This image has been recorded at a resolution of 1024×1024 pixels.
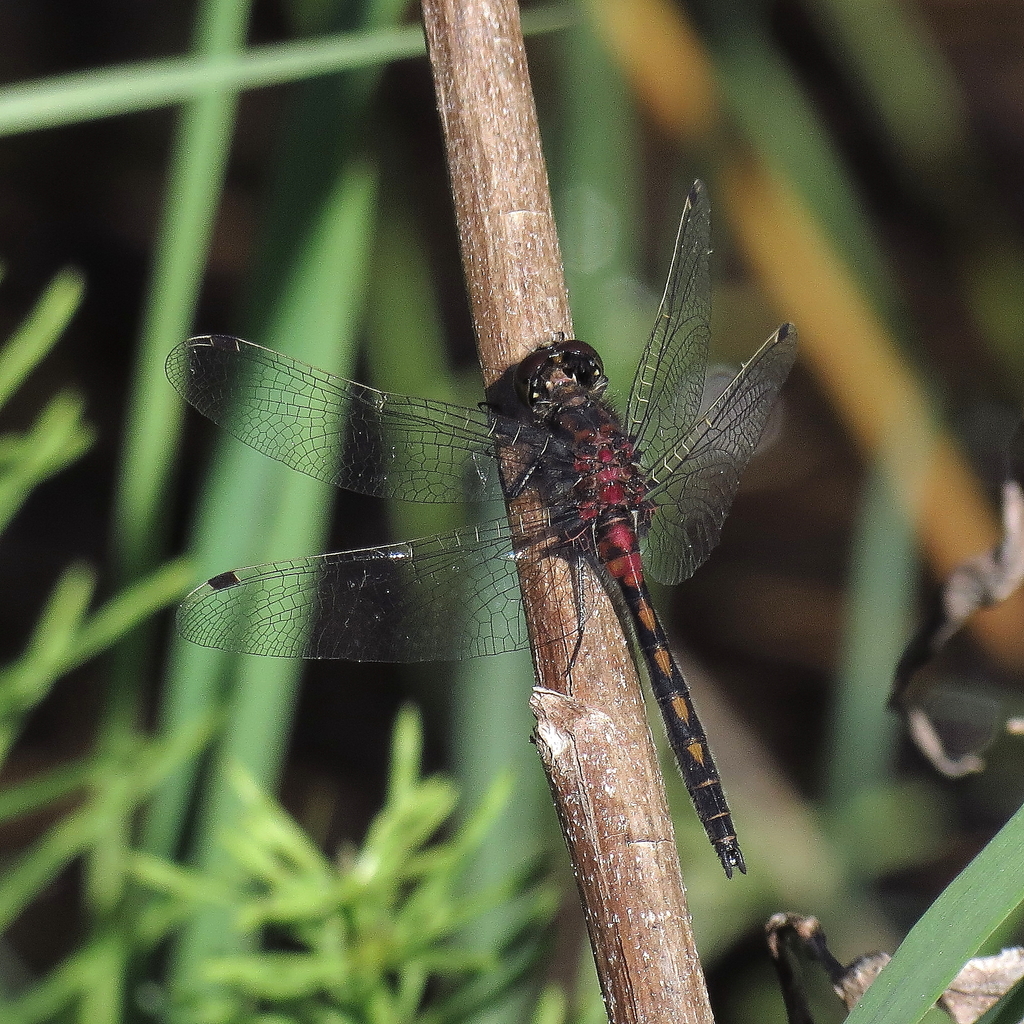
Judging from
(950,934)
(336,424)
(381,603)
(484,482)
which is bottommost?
(950,934)

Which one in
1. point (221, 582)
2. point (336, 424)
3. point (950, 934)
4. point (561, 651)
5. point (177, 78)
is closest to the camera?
point (950, 934)

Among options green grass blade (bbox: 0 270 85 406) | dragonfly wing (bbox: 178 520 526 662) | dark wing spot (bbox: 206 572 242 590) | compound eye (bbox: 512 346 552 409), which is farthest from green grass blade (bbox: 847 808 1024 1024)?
green grass blade (bbox: 0 270 85 406)

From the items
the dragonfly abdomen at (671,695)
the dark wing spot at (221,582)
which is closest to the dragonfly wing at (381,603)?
the dark wing spot at (221,582)

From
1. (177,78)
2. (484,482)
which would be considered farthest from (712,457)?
(177,78)

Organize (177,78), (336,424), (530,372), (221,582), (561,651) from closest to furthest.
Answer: (561,651) < (530,372) < (177,78) < (221,582) < (336,424)

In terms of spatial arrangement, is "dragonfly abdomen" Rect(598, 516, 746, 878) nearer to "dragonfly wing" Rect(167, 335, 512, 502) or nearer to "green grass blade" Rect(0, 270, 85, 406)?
"dragonfly wing" Rect(167, 335, 512, 502)

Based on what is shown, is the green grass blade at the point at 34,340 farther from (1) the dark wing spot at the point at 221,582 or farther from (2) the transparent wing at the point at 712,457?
(2) the transparent wing at the point at 712,457

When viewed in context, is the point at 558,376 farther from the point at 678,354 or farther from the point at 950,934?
the point at 950,934

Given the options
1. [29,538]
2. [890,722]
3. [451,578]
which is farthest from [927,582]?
[29,538]
